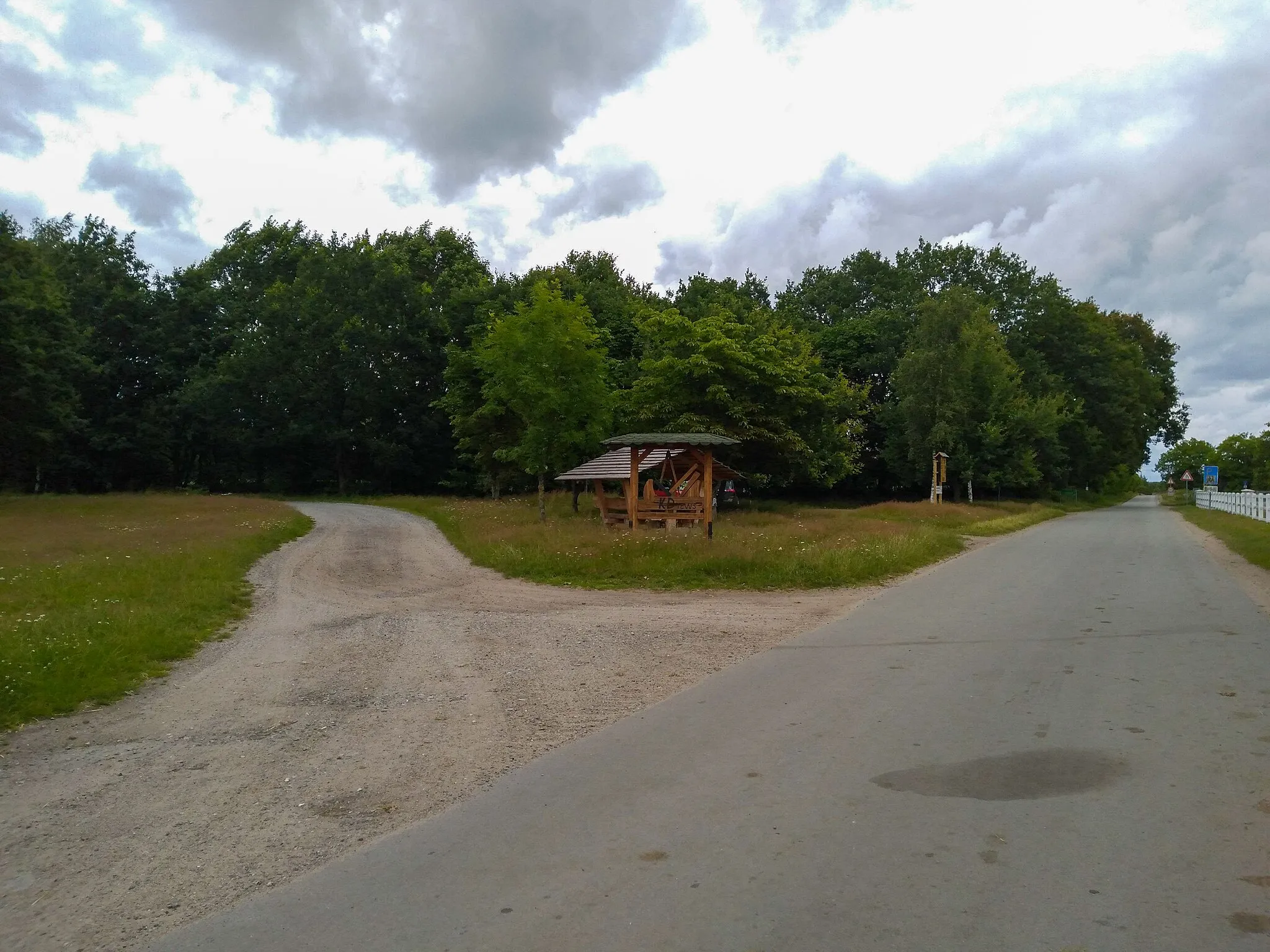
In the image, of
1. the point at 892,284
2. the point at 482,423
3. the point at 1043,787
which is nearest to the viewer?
the point at 1043,787

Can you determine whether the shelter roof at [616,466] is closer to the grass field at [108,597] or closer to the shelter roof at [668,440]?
the shelter roof at [668,440]

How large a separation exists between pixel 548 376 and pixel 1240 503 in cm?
3298

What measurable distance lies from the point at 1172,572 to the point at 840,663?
10.9m

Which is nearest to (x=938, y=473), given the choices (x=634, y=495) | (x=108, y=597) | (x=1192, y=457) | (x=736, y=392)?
(x=736, y=392)

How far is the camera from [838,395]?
50.5 metres

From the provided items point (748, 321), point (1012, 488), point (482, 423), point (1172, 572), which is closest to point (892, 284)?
point (1012, 488)

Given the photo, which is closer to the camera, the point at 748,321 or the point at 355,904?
the point at 355,904

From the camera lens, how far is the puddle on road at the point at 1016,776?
17.1ft

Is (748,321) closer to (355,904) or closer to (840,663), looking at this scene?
(840,663)

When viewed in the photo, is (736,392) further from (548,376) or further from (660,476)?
(548,376)

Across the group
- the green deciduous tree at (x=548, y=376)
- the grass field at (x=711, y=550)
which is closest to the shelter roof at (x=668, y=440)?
the grass field at (x=711, y=550)

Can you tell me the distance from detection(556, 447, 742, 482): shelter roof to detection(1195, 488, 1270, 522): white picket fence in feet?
68.5

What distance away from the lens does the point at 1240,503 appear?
139 ft

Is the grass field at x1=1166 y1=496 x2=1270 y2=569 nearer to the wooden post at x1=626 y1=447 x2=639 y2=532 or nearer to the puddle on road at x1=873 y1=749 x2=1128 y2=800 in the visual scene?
the wooden post at x1=626 y1=447 x2=639 y2=532
